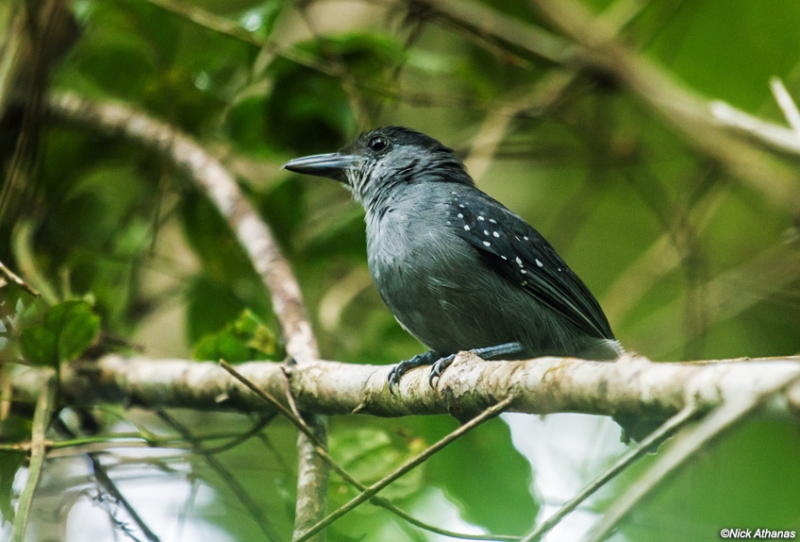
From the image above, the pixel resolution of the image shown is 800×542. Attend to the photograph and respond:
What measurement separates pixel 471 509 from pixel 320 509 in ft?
3.10

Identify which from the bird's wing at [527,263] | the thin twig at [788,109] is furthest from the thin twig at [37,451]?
the thin twig at [788,109]

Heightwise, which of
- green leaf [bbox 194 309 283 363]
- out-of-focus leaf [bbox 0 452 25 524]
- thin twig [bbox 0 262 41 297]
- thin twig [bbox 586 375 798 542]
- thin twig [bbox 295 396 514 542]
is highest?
green leaf [bbox 194 309 283 363]

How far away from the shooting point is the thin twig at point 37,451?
229 cm

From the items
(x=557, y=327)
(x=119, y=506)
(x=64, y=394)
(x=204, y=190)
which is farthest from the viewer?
(x=204, y=190)

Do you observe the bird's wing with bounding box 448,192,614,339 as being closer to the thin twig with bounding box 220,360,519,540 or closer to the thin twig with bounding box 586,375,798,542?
the thin twig with bounding box 220,360,519,540

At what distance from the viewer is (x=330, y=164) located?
4.12m

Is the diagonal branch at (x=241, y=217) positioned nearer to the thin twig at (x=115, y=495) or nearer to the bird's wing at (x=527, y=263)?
the thin twig at (x=115, y=495)

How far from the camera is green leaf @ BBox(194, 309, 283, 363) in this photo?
328cm

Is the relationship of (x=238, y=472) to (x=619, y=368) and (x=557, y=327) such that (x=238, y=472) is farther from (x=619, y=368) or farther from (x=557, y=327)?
(x=619, y=368)

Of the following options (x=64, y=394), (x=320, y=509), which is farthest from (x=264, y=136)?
(x=320, y=509)

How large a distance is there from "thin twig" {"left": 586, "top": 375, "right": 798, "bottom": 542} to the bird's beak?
3.05 metres

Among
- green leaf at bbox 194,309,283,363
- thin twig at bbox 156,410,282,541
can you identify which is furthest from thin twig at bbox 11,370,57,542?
green leaf at bbox 194,309,283,363

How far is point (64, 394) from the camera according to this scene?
3566 millimetres

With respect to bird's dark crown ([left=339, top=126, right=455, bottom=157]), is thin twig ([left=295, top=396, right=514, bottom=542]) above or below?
below
